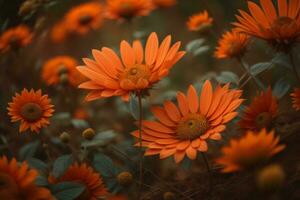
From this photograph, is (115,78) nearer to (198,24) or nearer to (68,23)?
(198,24)

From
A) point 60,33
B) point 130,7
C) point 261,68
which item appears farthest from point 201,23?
point 60,33

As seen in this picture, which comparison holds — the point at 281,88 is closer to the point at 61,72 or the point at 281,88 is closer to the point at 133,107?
the point at 133,107

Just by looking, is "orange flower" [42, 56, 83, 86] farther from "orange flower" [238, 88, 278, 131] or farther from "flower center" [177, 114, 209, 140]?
"orange flower" [238, 88, 278, 131]

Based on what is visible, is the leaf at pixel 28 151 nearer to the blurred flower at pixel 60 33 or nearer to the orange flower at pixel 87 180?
the orange flower at pixel 87 180

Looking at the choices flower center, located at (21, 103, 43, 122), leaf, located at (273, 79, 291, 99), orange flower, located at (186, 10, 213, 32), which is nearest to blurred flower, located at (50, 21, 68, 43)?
orange flower, located at (186, 10, 213, 32)

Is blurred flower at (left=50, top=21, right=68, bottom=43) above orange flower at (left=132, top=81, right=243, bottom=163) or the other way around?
above
